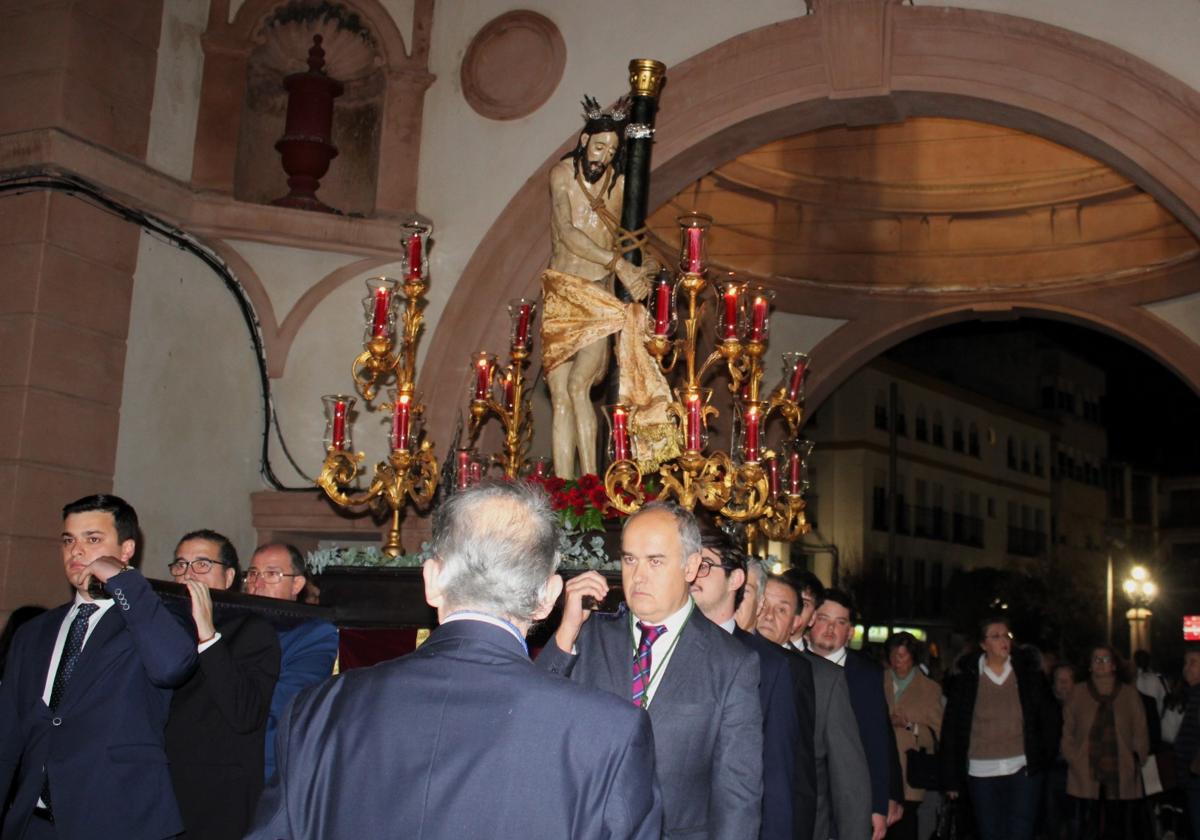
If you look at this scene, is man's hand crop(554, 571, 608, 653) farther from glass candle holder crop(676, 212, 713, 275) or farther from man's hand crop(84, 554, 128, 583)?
glass candle holder crop(676, 212, 713, 275)

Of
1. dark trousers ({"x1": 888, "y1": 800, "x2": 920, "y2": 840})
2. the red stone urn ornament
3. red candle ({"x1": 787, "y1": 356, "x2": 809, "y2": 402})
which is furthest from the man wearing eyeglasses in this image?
the red stone urn ornament

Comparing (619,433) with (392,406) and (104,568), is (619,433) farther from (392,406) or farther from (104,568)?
(104,568)

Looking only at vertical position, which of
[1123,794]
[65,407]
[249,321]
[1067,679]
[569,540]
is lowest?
[1123,794]

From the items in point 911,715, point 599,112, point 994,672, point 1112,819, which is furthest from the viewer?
point 1112,819

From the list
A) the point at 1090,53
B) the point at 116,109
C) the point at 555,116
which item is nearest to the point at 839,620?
the point at 1090,53

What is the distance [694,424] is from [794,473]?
45.1 inches

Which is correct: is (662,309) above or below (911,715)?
above

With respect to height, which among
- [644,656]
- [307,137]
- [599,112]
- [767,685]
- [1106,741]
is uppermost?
[307,137]

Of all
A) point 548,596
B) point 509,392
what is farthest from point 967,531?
point 548,596

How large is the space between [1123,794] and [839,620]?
4.42 m

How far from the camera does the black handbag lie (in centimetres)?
858

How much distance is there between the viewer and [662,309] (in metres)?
6.79

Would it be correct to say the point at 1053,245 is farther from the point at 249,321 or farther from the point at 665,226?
the point at 249,321

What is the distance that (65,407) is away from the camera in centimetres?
851
